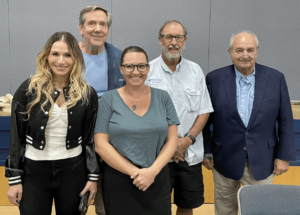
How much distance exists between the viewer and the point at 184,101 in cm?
234

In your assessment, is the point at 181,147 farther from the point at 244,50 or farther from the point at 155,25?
the point at 155,25

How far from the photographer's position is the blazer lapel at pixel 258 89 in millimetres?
2254

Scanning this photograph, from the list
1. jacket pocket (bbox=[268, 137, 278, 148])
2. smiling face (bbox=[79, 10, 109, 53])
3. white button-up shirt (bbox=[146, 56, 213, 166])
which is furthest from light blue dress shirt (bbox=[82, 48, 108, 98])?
jacket pocket (bbox=[268, 137, 278, 148])

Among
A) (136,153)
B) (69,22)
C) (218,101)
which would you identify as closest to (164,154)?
(136,153)

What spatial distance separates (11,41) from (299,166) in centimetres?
423

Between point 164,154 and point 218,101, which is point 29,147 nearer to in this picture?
point 164,154

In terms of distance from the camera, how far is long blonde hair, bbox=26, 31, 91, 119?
1.76m

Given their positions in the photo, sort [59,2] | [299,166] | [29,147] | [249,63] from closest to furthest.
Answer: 1. [29,147]
2. [249,63]
3. [299,166]
4. [59,2]

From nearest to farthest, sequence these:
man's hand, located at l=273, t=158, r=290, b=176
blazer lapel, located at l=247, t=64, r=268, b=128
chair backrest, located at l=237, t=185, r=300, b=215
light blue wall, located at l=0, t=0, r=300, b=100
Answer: chair backrest, located at l=237, t=185, r=300, b=215 < blazer lapel, located at l=247, t=64, r=268, b=128 < man's hand, located at l=273, t=158, r=290, b=176 < light blue wall, located at l=0, t=0, r=300, b=100

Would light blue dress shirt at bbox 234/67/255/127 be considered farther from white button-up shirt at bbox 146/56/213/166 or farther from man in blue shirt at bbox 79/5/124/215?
man in blue shirt at bbox 79/5/124/215

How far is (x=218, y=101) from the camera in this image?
2.37 m

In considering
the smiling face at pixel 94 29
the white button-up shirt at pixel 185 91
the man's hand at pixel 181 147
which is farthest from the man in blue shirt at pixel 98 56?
the man's hand at pixel 181 147

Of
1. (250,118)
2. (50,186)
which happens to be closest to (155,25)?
(250,118)

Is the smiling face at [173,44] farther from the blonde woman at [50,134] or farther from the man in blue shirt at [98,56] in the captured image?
the blonde woman at [50,134]
